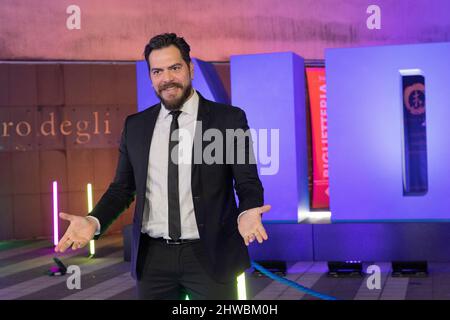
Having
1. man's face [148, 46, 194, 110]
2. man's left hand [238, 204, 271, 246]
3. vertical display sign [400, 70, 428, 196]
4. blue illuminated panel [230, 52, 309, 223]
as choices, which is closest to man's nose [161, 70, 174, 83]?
man's face [148, 46, 194, 110]

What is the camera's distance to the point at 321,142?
12.4m

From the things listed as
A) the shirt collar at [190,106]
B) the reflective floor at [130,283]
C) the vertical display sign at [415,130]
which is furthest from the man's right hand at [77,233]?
the vertical display sign at [415,130]

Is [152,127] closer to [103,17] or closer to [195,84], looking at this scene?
[195,84]

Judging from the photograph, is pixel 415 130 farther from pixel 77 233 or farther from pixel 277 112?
pixel 77 233

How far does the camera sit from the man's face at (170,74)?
11.3 feet

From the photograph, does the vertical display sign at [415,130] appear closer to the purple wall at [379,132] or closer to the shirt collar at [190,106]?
the purple wall at [379,132]

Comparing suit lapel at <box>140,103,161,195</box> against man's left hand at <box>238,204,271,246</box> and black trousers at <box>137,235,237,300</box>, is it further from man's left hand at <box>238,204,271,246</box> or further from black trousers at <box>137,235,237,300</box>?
man's left hand at <box>238,204,271,246</box>

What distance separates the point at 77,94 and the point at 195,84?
420 cm

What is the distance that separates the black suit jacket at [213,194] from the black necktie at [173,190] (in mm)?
81

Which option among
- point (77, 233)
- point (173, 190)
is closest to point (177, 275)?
point (173, 190)

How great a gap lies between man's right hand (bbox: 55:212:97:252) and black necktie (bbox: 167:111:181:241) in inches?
14.4

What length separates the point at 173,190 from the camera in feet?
11.3
